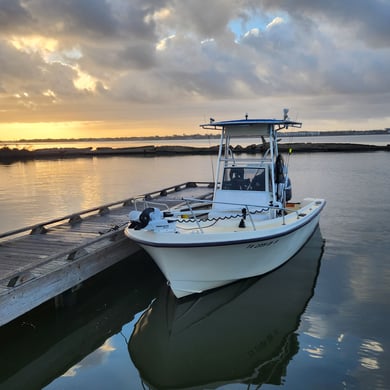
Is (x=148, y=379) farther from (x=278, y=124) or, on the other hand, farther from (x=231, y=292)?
(x=278, y=124)

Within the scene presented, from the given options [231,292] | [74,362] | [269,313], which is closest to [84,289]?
[74,362]

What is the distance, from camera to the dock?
20.6ft

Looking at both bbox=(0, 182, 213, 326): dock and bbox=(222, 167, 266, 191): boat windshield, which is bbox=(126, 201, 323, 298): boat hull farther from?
bbox=(222, 167, 266, 191): boat windshield

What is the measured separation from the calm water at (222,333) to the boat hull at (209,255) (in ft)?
1.63

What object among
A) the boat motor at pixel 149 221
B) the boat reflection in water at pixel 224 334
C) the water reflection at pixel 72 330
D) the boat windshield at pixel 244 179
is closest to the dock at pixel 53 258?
the boat motor at pixel 149 221

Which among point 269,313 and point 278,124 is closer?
point 269,313

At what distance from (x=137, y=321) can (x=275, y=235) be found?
325 cm

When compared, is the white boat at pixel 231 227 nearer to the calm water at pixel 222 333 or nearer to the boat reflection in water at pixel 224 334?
the boat reflection in water at pixel 224 334

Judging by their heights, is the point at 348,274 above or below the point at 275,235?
below

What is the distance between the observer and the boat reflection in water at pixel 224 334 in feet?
19.7

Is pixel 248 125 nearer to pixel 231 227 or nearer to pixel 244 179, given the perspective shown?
pixel 244 179

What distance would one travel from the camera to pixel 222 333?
7078mm

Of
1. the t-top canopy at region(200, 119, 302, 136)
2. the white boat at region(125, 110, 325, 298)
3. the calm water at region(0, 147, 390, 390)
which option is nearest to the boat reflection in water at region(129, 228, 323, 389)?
the calm water at region(0, 147, 390, 390)

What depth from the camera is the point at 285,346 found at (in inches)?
263
